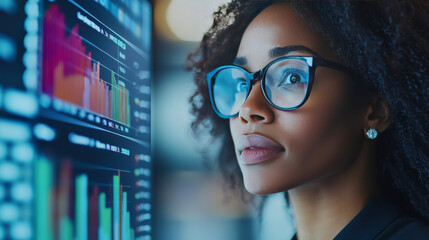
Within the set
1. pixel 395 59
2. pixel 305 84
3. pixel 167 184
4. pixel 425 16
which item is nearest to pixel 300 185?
pixel 305 84

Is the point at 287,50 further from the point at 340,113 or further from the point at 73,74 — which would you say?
the point at 73,74

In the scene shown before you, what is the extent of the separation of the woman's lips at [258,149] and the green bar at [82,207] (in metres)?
0.39

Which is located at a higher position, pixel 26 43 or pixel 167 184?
pixel 26 43

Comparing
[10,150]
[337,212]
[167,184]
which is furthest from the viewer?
[167,184]

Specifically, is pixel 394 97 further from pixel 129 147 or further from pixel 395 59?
pixel 129 147

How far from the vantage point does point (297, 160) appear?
35.0 inches

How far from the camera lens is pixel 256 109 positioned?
91 cm

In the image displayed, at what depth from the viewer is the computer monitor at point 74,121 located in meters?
0.48

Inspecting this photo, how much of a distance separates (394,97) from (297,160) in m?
0.25

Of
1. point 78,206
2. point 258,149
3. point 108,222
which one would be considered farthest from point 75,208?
point 258,149

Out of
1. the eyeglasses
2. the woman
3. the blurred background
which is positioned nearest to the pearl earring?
the woman

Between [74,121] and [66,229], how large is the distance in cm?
15

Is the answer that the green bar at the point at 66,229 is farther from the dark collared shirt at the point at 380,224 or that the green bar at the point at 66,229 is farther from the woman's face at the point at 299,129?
the dark collared shirt at the point at 380,224

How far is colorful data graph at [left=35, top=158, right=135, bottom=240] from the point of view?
0.52 metres
